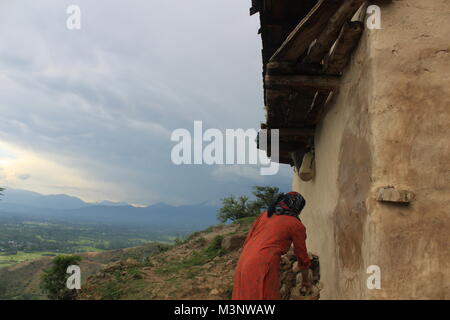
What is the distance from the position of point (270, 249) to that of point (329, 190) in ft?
4.08

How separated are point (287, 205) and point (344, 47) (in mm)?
1745

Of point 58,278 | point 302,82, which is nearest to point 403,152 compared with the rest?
point 302,82

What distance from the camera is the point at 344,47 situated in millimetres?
2654

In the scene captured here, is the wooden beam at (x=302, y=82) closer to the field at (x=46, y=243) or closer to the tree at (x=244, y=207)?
the tree at (x=244, y=207)

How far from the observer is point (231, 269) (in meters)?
6.48

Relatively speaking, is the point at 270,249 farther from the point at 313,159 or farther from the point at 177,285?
the point at 177,285

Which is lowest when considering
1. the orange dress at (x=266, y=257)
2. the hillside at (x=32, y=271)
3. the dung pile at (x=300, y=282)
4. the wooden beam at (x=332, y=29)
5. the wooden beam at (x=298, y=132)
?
the hillside at (x=32, y=271)

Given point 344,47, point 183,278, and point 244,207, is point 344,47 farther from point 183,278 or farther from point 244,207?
point 244,207

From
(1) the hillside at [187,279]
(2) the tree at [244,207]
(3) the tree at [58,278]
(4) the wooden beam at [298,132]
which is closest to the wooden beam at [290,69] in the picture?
(4) the wooden beam at [298,132]

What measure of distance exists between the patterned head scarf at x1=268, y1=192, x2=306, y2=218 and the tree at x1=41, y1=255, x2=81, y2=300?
7259mm

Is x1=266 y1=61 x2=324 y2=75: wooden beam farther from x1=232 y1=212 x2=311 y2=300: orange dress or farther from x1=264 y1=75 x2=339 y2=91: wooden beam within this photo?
x1=232 y1=212 x2=311 y2=300: orange dress

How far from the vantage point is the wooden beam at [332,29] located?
242 cm

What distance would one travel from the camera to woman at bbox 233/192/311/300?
269 centimetres

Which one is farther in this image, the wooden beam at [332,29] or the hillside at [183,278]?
the hillside at [183,278]
